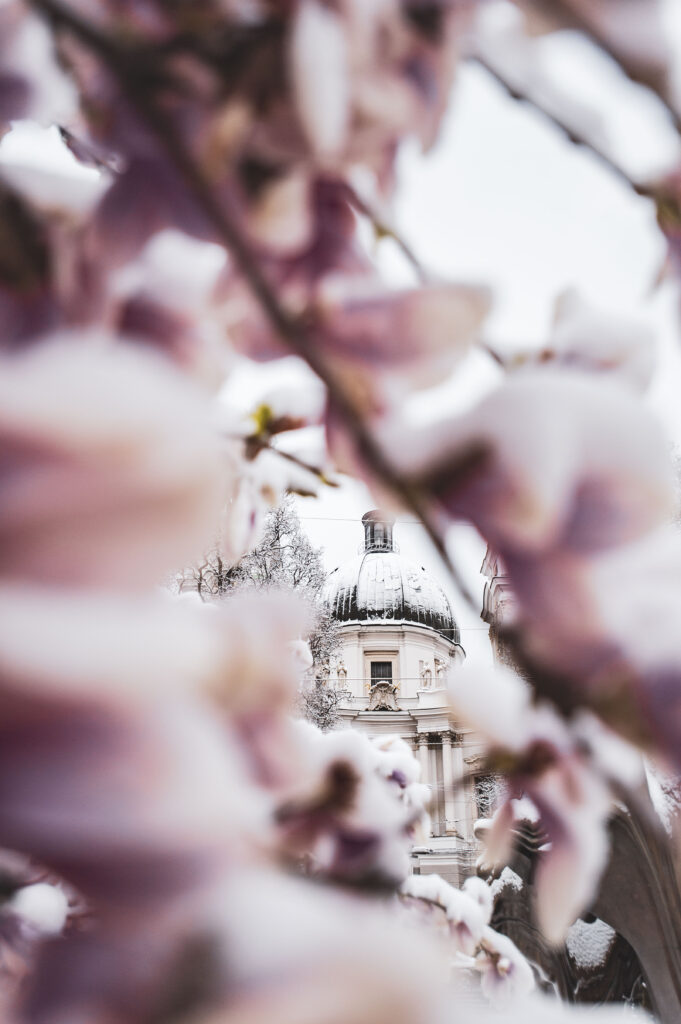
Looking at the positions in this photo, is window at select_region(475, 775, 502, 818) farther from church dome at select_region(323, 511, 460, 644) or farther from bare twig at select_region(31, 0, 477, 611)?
A: church dome at select_region(323, 511, 460, 644)

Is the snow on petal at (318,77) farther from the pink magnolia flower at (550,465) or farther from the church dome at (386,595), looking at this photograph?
the church dome at (386,595)

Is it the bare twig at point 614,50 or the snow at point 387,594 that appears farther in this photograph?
the snow at point 387,594

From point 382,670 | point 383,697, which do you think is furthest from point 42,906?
point 382,670

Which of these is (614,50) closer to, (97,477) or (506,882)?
(97,477)

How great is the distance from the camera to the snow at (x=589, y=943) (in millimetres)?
706

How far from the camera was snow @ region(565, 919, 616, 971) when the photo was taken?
706mm

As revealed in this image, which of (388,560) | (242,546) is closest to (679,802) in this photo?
(242,546)

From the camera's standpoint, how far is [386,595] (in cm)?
1585

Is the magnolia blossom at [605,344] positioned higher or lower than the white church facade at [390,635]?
lower

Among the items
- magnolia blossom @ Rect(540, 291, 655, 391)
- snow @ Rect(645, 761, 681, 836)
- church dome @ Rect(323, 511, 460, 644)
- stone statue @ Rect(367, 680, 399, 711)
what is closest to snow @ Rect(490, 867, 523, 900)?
snow @ Rect(645, 761, 681, 836)

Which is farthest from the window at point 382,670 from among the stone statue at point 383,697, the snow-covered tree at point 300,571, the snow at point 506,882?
the snow at point 506,882

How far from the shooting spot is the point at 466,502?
0.16 metres

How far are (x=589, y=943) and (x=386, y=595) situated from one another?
49.9 ft

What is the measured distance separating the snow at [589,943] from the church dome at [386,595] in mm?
14458
